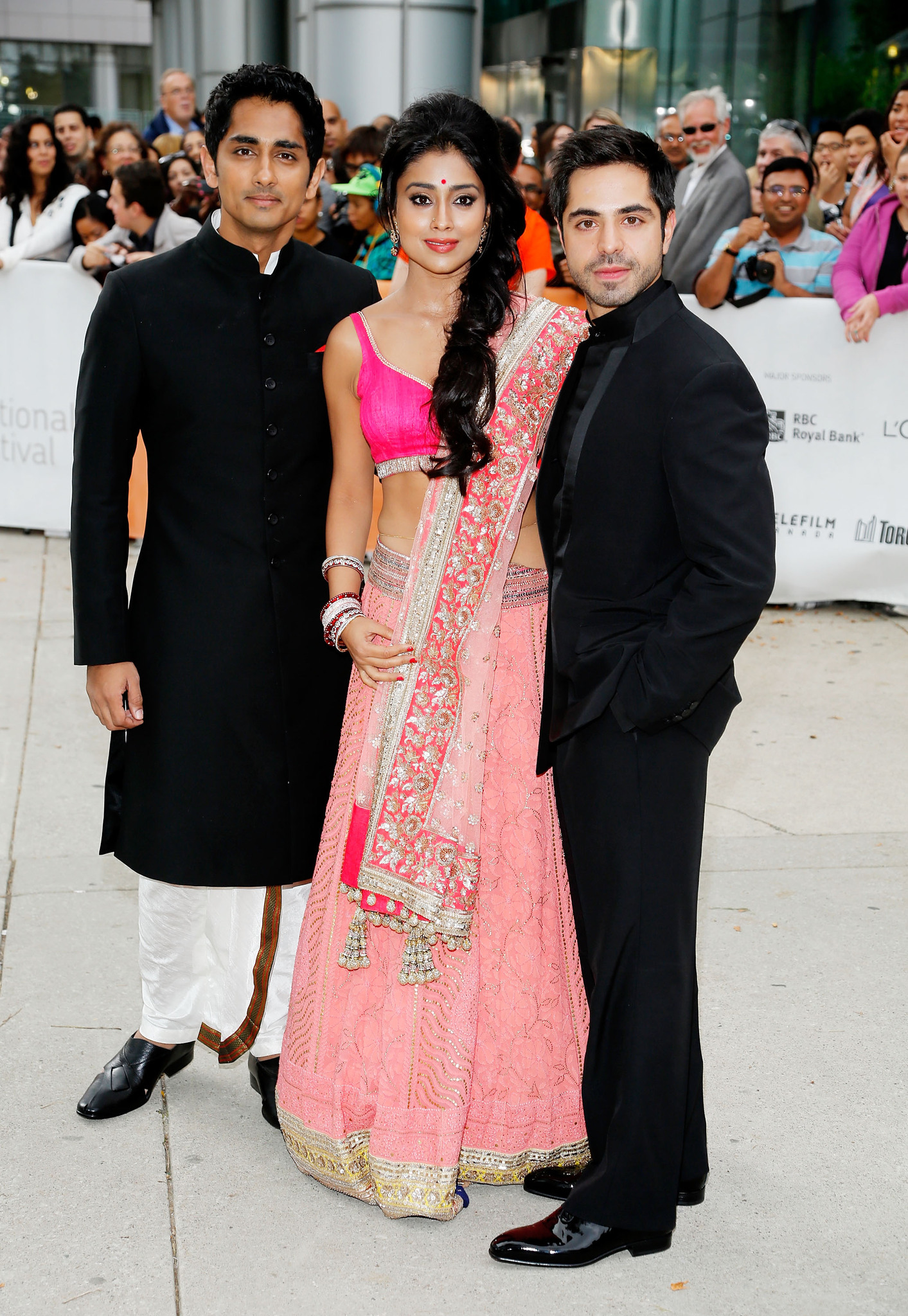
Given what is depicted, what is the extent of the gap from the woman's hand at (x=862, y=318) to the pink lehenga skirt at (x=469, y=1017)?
4.46m

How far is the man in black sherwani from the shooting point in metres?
2.91

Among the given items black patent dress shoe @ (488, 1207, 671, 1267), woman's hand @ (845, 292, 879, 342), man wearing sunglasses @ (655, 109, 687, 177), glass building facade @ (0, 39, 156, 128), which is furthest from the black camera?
glass building facade @ (0, 39, 156, 128)

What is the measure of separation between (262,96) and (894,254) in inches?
183

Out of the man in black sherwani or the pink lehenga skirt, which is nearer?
the pink lehenga skirt

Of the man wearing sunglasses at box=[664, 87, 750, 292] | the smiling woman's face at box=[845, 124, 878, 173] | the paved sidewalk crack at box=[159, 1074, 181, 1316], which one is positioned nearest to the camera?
the paved sidewalk crack at box=[159, 1074, 181, 1316]

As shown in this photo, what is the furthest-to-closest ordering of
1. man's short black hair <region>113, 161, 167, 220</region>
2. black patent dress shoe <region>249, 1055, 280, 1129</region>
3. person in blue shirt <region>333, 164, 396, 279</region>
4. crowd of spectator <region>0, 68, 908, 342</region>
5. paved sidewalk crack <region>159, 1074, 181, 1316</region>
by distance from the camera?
man's short black hair <region>113, 161, 167, 220</region> < person in blue shirt <region>333, 164, 396, 279</region> < crowd of spectator <region>0, 68, 908, 342</region> < black patent dress shoe <region>249, 1055, 280, 1129</region> < paved sidewalk crack <region>159, 1074, 181, 1316</region>

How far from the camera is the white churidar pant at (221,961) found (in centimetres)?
322

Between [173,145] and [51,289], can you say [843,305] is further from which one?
[173,145]

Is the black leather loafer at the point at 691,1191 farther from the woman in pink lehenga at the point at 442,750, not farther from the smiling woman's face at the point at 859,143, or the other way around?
the smiling woman's face at the point at 859,143

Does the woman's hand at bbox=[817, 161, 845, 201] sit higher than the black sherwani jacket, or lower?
higher

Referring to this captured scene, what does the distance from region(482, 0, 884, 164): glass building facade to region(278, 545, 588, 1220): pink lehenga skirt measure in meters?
→ 13.5

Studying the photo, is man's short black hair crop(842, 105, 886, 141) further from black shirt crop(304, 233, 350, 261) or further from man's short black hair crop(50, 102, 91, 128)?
man's short black hair crop(50, 102, 91, 128)

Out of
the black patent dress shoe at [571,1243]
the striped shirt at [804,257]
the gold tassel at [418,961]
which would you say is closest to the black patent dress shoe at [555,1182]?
the black patent dress shoe at [571,1243]

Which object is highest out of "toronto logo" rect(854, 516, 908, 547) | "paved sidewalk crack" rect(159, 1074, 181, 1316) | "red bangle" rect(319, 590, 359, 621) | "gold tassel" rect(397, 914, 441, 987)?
"red bangle" rect(319, 590, 359, 621)
